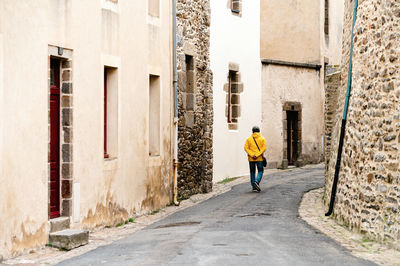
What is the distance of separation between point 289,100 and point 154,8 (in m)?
11.5

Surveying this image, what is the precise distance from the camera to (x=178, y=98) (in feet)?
53.9

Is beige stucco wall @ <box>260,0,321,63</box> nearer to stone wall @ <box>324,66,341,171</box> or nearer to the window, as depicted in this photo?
the window

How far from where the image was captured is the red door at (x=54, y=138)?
1089cm

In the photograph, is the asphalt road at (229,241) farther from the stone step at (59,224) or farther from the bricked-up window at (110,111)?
the bricked-up window at (110,111)

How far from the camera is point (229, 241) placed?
9352 millimetres

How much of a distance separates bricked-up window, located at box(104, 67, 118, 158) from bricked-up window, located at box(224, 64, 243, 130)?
9.39 metres

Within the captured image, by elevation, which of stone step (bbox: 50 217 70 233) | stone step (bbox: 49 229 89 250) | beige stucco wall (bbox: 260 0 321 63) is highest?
beige stucco wall (bbox: 260 0 321 63)

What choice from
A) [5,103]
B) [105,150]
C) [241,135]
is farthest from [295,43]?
[5,103]

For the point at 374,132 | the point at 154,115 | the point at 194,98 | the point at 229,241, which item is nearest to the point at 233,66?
the point at 194,98

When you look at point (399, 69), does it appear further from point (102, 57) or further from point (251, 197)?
point (251, 197)

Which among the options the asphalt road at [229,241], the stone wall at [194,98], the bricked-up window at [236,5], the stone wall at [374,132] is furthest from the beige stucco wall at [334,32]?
the stone wall at [374,132]

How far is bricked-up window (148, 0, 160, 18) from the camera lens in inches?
578

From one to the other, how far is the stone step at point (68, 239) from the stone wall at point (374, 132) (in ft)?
13.0

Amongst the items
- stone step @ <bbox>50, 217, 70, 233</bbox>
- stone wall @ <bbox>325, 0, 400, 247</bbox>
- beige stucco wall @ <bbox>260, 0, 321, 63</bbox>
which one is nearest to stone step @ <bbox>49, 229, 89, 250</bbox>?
stone step @ <bbox>50, 217, 70, 233</bbox>
